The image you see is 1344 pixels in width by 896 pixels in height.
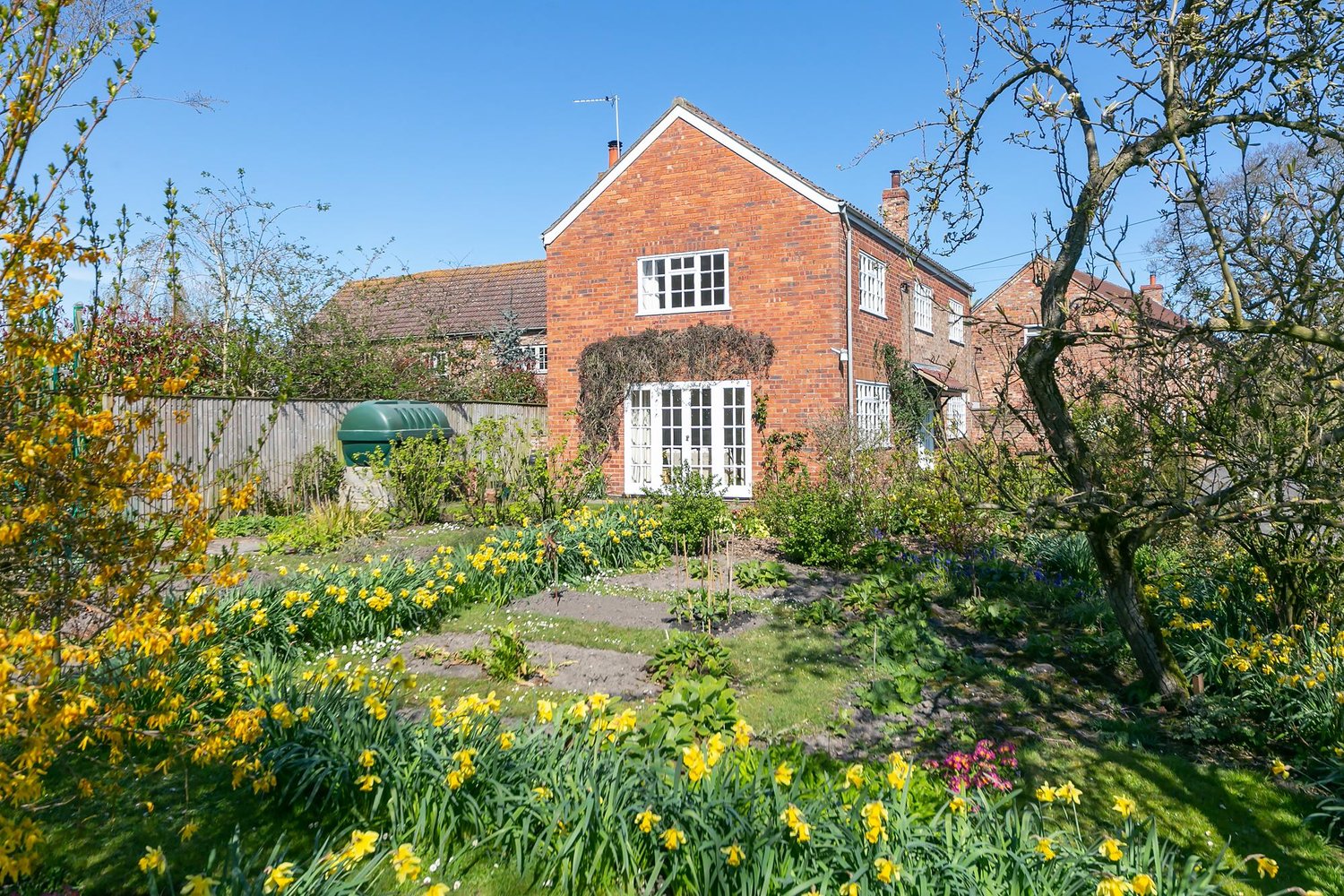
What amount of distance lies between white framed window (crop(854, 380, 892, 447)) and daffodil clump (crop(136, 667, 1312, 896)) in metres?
11.0

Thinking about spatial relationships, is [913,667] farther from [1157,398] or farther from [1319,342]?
[1319,342]

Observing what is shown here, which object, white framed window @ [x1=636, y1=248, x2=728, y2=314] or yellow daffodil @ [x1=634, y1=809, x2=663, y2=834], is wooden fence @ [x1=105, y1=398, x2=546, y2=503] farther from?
yellow daffodil @ [x1=634, y1=809, x2=663, y2=834]

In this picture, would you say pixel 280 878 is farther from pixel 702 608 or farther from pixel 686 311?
pixel 686 311

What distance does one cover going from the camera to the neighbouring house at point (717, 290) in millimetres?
15078

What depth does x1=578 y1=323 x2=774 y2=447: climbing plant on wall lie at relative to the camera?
51.3 ft

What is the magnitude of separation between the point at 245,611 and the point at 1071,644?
274 inches

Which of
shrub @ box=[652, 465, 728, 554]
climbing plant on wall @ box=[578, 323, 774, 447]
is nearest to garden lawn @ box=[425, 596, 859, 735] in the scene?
shrub @ box=[652, 465, 728, 554]

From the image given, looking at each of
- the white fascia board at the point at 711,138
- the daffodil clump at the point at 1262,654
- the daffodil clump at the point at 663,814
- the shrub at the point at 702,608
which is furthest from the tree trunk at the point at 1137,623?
the white fascia board at the point at 711,138

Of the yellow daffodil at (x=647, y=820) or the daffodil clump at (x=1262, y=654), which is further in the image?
the daffodil clump at (x=1262, y=654)

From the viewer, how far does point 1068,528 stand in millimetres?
5352

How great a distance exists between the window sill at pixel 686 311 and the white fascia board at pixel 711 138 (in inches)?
103

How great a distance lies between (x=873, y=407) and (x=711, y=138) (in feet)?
20.9

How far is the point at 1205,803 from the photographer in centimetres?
435

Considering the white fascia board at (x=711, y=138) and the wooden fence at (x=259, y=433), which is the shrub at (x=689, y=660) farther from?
the white fascia board at (x=711, y=138)
